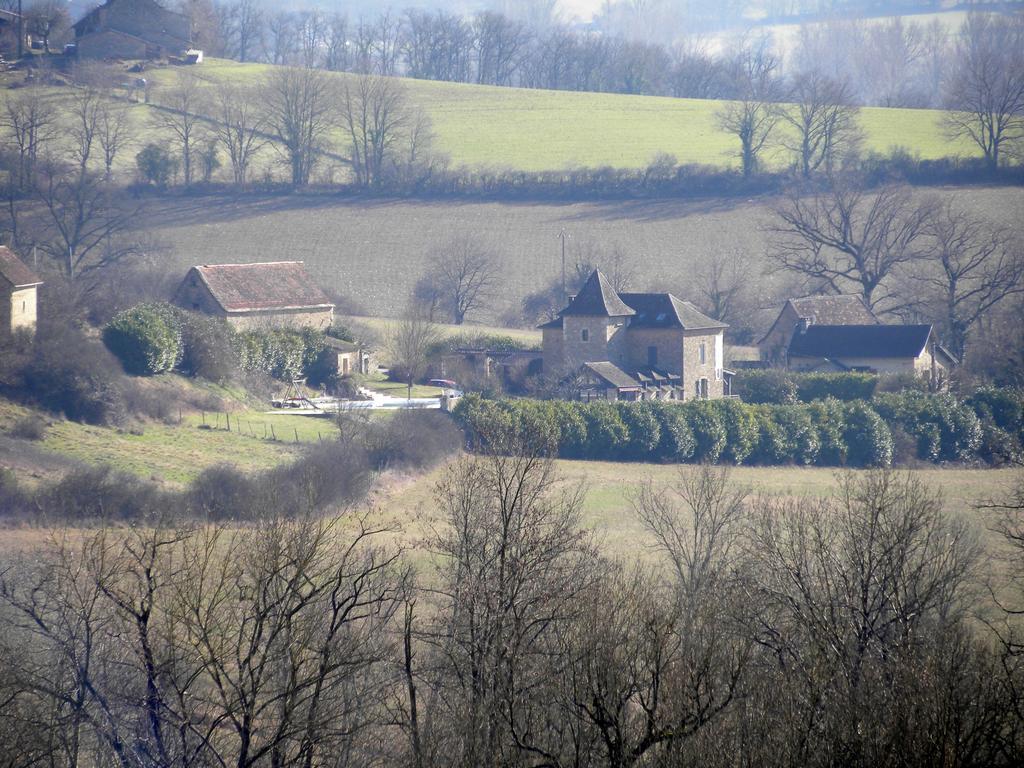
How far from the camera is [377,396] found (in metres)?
43.3

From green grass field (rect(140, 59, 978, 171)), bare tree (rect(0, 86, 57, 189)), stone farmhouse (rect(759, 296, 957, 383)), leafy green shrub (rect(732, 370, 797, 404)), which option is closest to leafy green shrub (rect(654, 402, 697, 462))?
leafy green shrub (rect(732, 370, 797, 404))

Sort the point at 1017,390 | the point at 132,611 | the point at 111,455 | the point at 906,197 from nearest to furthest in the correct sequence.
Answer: the point at 132,611 < the point at 111,455 < the point at 1017,390 < the point at 906,197

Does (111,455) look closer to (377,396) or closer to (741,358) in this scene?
(377,396)

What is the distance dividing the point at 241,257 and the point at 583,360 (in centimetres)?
2488

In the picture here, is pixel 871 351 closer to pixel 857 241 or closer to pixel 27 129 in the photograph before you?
pixel 857 241

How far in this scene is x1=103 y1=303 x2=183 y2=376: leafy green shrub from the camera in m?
37.4

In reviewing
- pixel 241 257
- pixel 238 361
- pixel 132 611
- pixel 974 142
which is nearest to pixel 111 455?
pixel 238 361

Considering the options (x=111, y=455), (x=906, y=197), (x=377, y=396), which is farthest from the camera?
(x=906, y=197)

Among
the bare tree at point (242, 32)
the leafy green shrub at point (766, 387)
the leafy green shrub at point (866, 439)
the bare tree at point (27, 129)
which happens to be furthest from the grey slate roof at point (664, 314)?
the bare tree at point (242, 32)

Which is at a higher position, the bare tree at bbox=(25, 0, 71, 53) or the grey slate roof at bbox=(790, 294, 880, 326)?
the bare tree at bbox=(25, 0, 71, 53)

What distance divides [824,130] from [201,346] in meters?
48.0

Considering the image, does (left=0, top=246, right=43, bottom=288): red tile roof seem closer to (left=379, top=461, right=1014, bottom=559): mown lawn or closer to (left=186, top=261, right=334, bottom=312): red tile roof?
(left=186, top=261, right=334, bottom=312): red tile roof

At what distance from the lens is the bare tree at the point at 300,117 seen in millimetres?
72125

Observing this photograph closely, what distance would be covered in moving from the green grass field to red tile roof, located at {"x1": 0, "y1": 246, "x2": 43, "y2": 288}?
40852 millimetres
